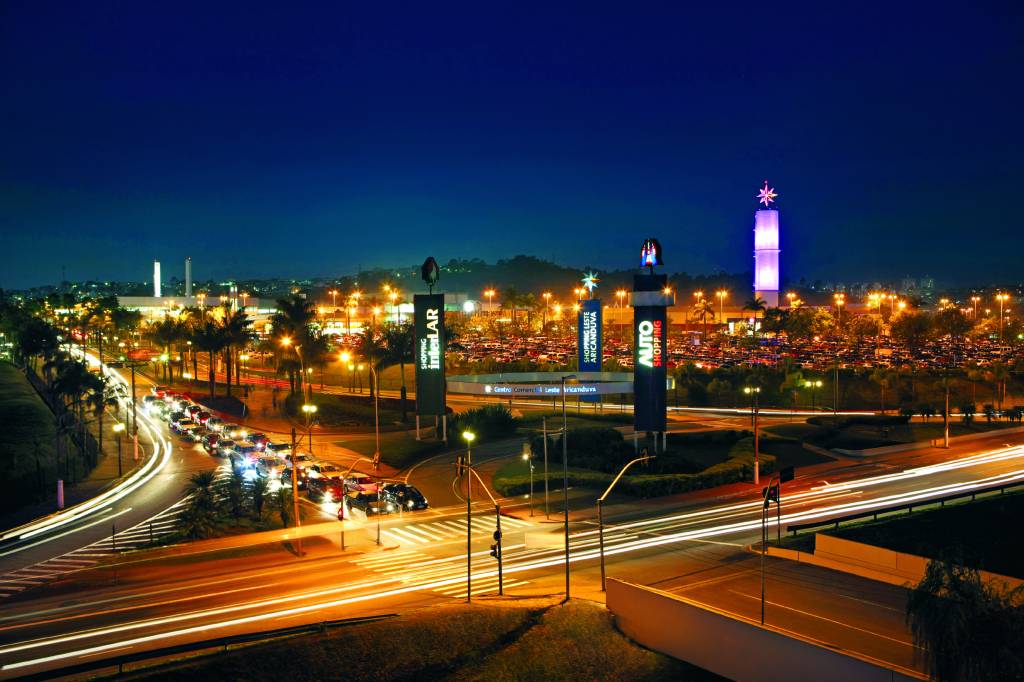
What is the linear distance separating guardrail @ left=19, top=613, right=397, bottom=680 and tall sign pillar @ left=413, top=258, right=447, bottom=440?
31548 millimetres

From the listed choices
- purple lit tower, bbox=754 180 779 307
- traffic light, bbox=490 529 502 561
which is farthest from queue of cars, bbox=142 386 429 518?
purple lit tower, bbox=754 180 779 307

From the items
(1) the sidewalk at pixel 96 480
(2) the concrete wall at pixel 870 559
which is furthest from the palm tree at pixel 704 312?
(2) the concrete wall at pixel 870 559

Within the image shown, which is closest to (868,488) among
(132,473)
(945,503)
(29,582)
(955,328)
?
(945,503)

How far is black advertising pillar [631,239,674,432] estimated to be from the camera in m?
50.6

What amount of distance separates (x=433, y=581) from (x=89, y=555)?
54.3 ft

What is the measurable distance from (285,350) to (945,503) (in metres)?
60.6

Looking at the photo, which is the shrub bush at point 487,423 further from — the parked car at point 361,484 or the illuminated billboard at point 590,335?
the parked car at point 361,484

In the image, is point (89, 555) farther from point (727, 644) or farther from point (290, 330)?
point (290, 330)

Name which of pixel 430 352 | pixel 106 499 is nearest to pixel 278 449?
pixel 106 499

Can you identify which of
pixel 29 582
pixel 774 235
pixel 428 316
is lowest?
pixel 29 582

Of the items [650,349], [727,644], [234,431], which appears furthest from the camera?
[234,431]

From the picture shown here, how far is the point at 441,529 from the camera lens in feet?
137

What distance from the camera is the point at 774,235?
7151 inches

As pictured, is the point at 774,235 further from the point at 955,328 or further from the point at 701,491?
the point at 701,491
